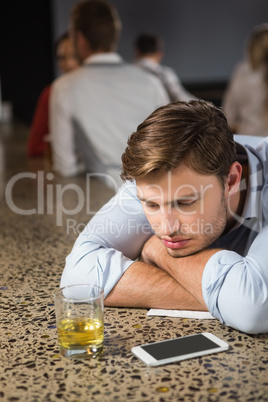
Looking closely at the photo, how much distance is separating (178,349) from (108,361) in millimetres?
114

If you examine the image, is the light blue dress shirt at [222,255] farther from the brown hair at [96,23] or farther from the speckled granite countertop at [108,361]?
the brown hair at [96,23]

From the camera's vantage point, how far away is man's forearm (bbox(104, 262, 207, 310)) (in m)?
1.13

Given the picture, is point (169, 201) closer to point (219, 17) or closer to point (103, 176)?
point (103, 176)

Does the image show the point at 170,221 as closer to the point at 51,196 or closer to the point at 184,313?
the point at 184,313

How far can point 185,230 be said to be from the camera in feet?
3.79

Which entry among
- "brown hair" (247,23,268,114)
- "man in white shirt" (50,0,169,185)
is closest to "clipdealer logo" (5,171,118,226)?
"man in white shirt" (50,0,169,185)

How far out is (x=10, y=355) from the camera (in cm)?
94

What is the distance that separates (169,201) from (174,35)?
8.08 meters

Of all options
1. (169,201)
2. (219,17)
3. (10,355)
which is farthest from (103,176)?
(219,17)

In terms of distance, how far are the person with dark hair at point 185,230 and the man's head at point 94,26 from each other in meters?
1.78

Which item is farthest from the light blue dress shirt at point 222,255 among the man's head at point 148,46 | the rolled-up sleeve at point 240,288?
the man's head at point 148,46

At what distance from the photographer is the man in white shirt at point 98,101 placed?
282cm

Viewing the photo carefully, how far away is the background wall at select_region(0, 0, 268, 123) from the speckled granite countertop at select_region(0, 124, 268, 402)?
6.62 m

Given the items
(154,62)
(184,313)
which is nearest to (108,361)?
(184,313)
